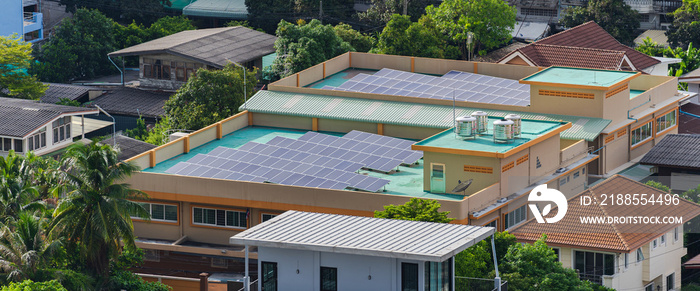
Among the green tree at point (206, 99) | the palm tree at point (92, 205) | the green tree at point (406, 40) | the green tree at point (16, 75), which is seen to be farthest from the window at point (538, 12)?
the palm tree at point (92, 205)

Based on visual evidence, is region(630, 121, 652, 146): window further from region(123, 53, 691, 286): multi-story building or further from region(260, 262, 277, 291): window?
region(260, 262, 277, 291): window

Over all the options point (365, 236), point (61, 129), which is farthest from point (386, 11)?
point (365, 236)

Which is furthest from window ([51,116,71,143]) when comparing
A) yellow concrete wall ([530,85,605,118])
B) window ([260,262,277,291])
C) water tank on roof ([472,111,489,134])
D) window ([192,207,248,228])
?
window ([260,262,277,291])

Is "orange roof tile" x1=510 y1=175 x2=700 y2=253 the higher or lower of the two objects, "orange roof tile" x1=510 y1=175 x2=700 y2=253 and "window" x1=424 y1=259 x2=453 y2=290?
the lower

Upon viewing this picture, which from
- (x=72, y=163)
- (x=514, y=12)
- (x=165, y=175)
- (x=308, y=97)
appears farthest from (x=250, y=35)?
(x=72, y=163)

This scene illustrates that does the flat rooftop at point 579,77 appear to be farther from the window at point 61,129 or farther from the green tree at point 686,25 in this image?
the green tree at point 686,25

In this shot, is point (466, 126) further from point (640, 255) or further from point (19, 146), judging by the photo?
point (19, 146)
